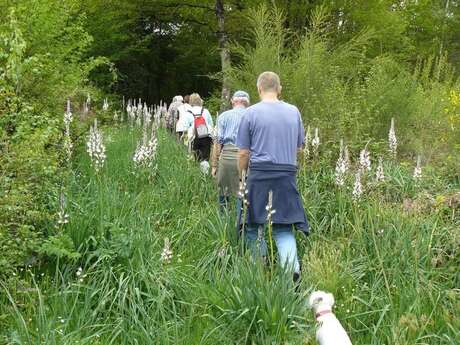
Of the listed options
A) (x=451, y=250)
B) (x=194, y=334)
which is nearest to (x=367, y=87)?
(x=451, y=250)

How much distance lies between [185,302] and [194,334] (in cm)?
37

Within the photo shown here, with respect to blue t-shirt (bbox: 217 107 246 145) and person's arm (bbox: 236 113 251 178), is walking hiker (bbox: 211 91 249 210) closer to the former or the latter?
blue t-shirt (bbox: 217 107 246 145)

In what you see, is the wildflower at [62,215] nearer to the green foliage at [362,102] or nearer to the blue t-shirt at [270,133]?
the blue t-shirt at [270,133]

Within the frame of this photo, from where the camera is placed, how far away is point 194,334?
361cm

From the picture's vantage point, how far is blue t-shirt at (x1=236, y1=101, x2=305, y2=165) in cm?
480

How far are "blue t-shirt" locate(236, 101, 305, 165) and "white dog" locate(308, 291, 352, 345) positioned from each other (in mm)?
1817

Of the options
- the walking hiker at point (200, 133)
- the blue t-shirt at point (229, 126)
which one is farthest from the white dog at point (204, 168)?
the walking hiker at point (200, 133)

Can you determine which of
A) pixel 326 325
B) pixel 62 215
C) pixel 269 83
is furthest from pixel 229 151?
pixel 326 325

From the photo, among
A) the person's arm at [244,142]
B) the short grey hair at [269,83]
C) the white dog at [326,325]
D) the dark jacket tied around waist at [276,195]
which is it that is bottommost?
the white dog at [326,325]

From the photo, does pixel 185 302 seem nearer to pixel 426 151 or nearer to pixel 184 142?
pixel 184 142

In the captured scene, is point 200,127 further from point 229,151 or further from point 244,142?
point 244,142

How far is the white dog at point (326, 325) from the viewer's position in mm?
2850

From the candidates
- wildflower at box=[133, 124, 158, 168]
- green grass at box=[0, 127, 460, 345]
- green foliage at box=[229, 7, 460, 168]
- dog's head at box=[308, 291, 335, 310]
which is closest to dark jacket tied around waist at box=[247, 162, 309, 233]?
green grass at box=[0, 127, 460, 345]

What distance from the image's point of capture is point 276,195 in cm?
473
